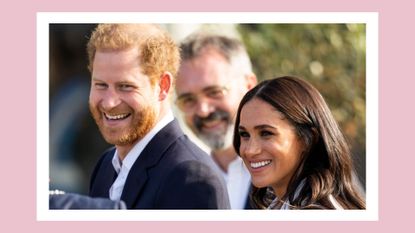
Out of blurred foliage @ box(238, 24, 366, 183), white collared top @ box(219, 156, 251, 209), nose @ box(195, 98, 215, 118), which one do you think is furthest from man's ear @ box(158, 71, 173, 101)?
blurred foliage @ box(238, 24, 366, 183)

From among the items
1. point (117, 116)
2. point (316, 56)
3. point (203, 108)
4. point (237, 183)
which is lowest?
point (237, 183)

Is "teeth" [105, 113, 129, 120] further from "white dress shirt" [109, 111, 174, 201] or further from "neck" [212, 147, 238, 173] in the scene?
"neck" [212, 147, 238, 173]

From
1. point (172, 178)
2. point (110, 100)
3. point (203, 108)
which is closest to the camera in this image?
point (172, 178)

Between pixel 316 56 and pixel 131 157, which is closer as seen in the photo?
pixel 131 157

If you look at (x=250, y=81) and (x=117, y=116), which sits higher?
(x=250, y=81)

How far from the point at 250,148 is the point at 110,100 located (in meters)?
0.81

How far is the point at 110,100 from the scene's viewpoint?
4293 mm

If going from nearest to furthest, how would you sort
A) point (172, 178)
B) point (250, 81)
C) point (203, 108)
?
point (172, 178) → point (203, 108) → point (250, 81)

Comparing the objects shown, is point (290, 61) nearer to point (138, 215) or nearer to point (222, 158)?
point (222, 158)

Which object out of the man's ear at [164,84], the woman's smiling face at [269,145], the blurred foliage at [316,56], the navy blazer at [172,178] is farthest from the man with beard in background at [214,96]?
the navy blazer at [172,178]

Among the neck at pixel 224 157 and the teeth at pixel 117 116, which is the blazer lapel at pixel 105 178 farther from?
the neck at pixel 224 157

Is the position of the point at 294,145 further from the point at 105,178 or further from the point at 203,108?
the point at 203,108

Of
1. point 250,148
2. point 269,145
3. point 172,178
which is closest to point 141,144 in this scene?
point 172,178

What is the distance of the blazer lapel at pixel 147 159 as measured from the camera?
4.10 metres
